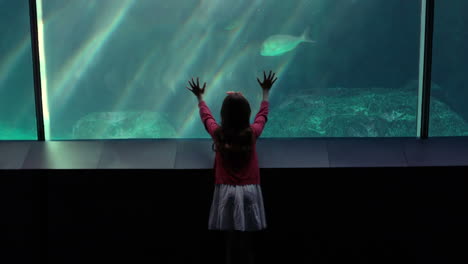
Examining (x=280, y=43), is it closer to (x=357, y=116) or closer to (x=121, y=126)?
(x=357, y=116)

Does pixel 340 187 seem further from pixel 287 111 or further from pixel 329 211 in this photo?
pixel 287 111

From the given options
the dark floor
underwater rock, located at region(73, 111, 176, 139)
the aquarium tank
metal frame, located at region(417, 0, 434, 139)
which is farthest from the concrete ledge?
underwater rock, located at region(73, 111, 176, 139)

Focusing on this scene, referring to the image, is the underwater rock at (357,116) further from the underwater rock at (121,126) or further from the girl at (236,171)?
the underwater rock at (121,126)

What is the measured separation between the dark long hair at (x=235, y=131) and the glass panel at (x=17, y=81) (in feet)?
6.33

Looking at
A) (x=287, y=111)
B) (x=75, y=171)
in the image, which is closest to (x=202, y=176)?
(x=75, y=171)

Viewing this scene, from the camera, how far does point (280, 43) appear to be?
21.6ft

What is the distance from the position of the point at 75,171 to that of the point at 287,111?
278 cm

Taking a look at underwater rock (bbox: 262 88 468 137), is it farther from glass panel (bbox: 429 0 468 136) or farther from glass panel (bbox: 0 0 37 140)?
glass panel (bbox: 0 0 37 140)

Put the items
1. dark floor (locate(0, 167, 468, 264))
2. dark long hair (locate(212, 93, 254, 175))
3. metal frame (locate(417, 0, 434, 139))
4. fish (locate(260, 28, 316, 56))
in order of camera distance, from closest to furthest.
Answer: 1. dark long hair (locate(212, 93, 254, 175))
2. dark floor (locate(0, 167, 468, 264))
3. metal frame (locate(417, 0, 434, 139))
4. fish (locate(260, 28, 316, 56))

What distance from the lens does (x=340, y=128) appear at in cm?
367

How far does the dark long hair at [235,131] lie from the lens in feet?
7.04

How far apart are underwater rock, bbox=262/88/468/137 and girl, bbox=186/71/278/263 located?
1.12 metres

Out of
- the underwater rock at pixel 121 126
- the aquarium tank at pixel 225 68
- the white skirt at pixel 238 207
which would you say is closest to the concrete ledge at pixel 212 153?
the aquarium tank at pixel 225 68

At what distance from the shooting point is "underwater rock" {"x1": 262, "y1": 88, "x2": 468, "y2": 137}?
3402 mm
